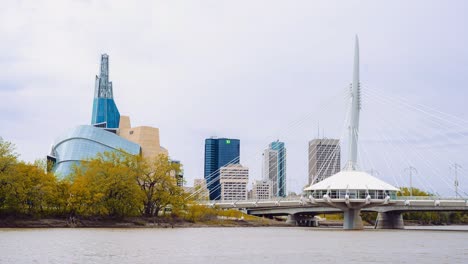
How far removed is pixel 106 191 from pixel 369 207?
34999 millimetres

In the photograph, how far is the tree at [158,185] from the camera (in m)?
84.4

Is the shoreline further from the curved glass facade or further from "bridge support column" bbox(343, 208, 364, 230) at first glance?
the curved glass facade

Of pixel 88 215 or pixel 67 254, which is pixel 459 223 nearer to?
pixel 88 215

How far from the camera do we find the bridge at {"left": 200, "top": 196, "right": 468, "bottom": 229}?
83.9m

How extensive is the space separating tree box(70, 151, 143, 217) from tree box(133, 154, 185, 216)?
8.41ft

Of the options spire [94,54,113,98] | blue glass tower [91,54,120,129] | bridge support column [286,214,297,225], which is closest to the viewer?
bridge support column [286,214,297,225]

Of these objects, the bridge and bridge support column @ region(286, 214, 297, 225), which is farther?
bridge support column @ region(286, 214, 297, 225)

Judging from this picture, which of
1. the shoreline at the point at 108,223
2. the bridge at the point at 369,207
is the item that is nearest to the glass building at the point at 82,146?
the bridge at the point at 369,207

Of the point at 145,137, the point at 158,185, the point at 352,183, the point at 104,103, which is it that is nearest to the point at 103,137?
the point at 145,137

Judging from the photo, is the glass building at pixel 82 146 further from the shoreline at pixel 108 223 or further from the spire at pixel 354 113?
the spire at pixel 354 113

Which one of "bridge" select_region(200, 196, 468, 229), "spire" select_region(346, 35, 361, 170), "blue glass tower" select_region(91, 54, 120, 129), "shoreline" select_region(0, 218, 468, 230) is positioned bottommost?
"shoreline" select_region(0, 218, 468, 230)

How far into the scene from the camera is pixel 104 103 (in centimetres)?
19262

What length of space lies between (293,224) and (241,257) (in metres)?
77.8

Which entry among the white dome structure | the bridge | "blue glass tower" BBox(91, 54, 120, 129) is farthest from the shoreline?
"blue glass tower" BBox(91, 54, 120, 129)
